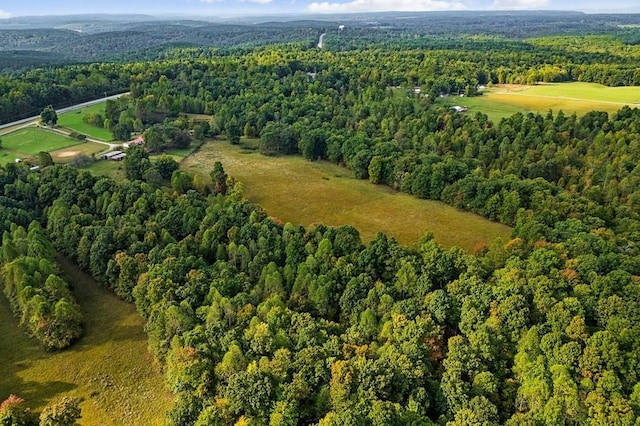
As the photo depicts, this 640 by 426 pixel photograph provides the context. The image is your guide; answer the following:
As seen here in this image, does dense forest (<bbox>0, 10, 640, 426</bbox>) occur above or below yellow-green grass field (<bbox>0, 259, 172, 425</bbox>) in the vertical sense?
above

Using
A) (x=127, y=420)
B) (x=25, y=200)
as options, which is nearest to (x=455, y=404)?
(x=127, y=420)

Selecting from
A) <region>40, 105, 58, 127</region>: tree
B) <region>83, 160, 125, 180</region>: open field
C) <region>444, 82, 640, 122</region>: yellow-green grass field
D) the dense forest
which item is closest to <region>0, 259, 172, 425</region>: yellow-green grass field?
the dense forest

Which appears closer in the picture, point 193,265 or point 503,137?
point 193,265

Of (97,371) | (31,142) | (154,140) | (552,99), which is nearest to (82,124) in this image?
(31,142)

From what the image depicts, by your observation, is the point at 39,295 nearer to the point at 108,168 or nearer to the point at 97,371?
the point at 97,371

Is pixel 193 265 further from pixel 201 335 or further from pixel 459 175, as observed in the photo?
pixel 459 175

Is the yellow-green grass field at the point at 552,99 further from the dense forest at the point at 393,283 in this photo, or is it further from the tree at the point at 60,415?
the tree at the point at 60,415

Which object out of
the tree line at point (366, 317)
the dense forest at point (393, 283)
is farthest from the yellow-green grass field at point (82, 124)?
the tree line at point (366, 317)

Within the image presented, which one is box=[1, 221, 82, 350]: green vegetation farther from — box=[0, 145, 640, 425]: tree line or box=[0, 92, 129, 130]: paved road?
box=[0, 92, 129, 130]: paved road
